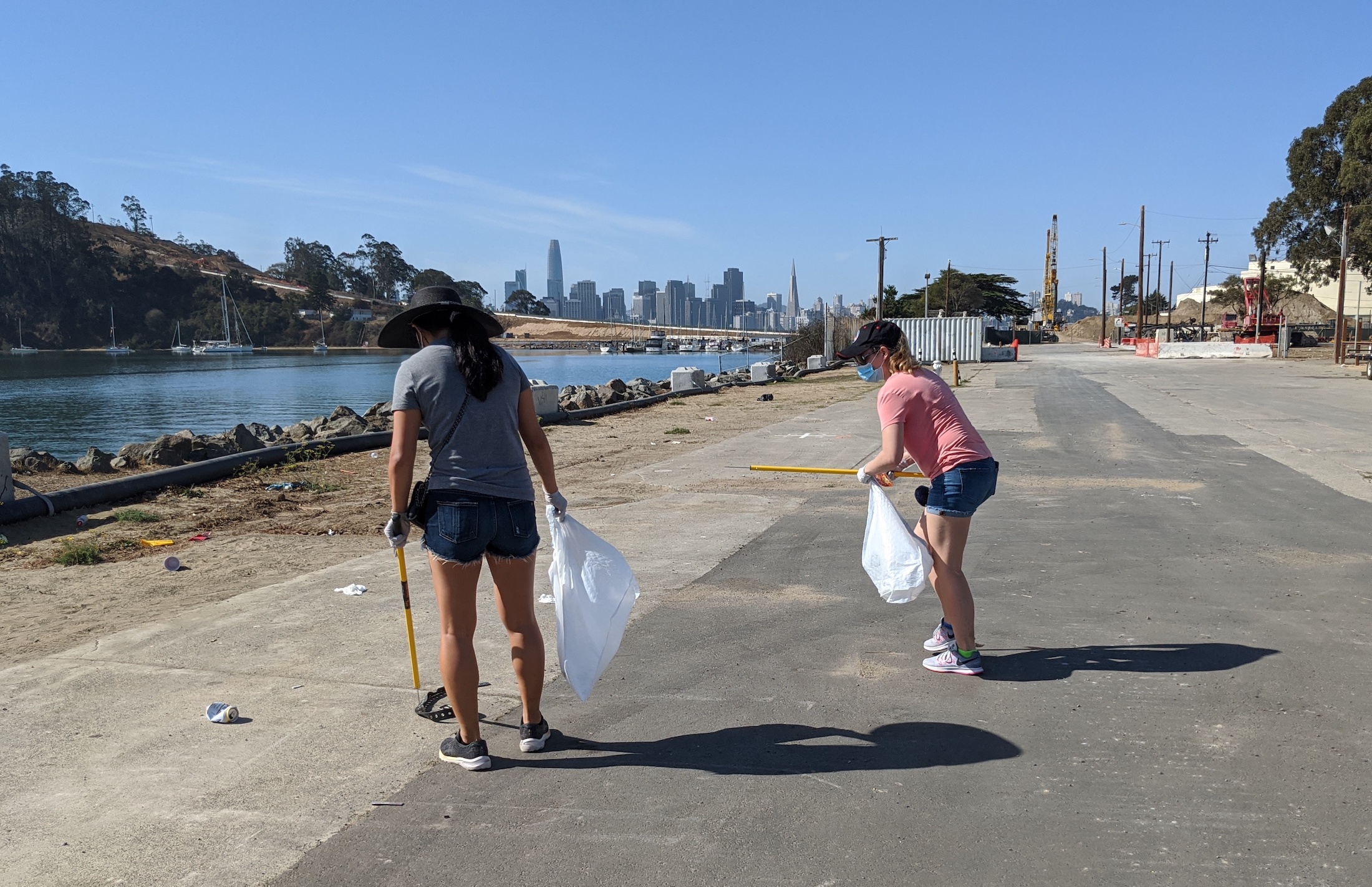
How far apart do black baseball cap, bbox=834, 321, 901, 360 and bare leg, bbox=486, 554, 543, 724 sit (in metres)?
1.96

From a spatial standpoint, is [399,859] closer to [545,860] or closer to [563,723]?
[545,860]

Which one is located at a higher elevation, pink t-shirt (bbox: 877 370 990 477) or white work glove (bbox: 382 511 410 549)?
pink t-shirt (bbox: 877 370 990 477)

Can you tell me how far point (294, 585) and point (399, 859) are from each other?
12.5ft

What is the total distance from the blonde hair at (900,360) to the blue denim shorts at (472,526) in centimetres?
208

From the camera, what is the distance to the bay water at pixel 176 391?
102 feet

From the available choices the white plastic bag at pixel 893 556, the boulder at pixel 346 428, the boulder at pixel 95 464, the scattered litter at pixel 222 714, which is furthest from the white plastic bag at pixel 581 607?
the boulder at pixel 346 428

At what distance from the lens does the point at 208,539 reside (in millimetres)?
8461

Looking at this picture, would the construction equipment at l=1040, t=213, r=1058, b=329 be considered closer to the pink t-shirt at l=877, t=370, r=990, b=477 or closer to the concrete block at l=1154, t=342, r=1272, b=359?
the concrete block at l=1154, t=342, r=1272, b=359

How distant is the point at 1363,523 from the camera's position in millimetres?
8328

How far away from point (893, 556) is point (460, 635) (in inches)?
88.2

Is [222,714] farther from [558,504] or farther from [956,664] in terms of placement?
[956,664]

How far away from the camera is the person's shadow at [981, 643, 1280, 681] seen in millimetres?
4785

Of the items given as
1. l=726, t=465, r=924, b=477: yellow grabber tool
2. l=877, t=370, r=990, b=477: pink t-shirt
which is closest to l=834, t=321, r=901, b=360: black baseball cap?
l=877, t=370, r=990, b=477: pink t-shirt

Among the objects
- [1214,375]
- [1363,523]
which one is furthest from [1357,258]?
[1363,523]
